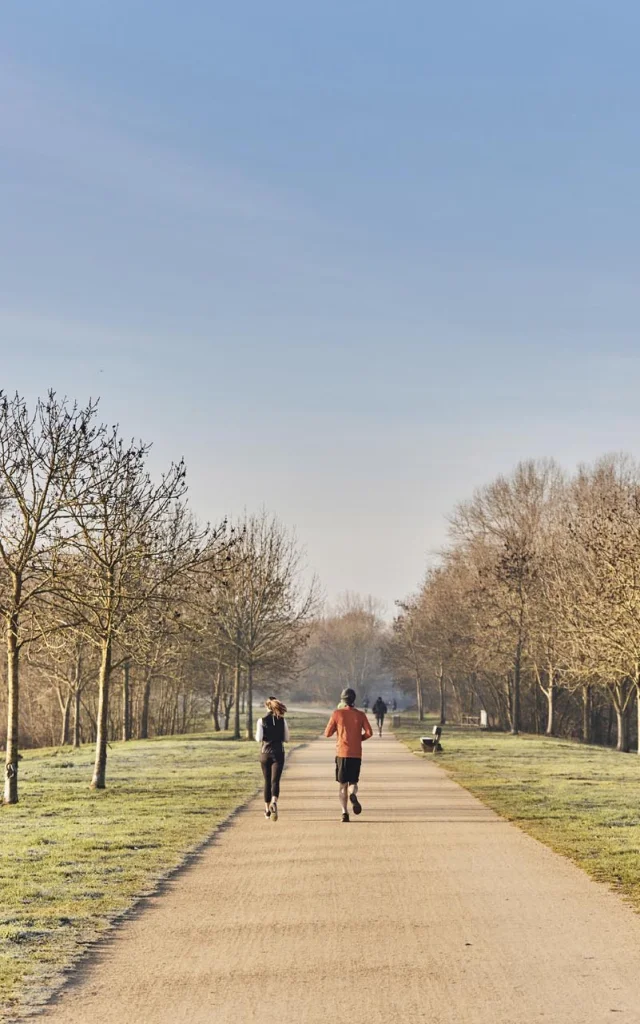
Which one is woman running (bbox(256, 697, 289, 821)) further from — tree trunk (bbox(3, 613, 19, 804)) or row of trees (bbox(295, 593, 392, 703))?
row of trees (bbox(295, 593, 392, 703))

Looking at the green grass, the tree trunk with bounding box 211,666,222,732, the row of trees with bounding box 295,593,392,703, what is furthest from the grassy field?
the row of trees with bounding box 295,593,392,703

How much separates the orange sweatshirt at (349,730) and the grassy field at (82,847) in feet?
6.90

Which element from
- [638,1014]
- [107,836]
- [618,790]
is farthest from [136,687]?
[638,1014]

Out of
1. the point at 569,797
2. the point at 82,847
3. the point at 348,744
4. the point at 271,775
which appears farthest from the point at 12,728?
the point at 569,797

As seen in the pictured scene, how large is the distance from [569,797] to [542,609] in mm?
35074

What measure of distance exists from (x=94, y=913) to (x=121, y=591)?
15.1 m

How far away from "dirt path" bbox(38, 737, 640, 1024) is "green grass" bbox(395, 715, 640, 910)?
1.71 feet

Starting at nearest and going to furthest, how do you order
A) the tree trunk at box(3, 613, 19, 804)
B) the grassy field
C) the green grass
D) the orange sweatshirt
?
the grassy field < the green grass < the orange sweatshirt < the tree trunk at box(3, 613, 19, 804)

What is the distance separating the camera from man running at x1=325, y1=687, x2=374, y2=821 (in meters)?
17.4

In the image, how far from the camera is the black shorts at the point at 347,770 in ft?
57.1

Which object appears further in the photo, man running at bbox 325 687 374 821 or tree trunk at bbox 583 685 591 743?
tree trunk at bbox 583 685 591 743

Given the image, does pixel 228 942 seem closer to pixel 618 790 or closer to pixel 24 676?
pixel 618 790

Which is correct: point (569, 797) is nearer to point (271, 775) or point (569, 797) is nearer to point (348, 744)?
point (348, 744)

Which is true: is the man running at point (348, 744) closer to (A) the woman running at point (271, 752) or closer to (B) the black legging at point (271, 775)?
(A) the woman running at point (271, 752)
